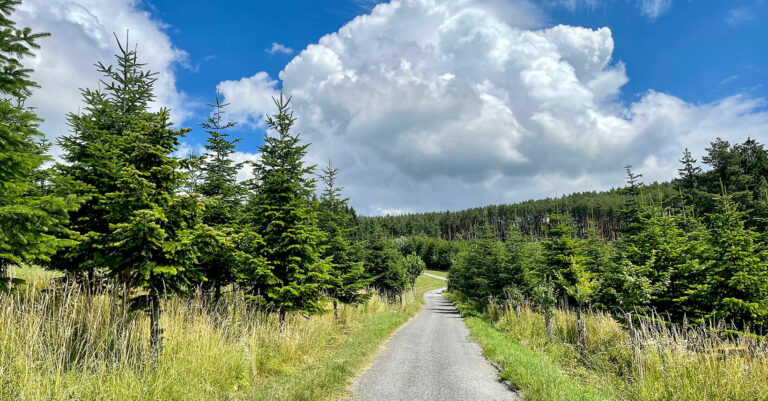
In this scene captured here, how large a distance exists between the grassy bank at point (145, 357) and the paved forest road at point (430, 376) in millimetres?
775

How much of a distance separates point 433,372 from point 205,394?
243 inches

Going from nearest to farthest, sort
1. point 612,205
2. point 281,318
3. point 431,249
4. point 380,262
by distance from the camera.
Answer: point 281,318 < point 380,262 < point 612,205 < point 431,249

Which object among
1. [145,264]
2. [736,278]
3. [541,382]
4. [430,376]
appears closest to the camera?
[145,264]

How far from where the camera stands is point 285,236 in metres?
11.1

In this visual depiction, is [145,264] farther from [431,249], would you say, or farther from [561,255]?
[431,249]

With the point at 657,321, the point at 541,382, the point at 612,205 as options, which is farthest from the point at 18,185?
the point at 612,205

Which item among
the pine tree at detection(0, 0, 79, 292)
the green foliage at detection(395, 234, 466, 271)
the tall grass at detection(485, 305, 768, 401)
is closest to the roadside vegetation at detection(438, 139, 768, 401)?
the tall grass at detection(485, 305, 768, 401)

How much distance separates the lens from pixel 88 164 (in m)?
8.52

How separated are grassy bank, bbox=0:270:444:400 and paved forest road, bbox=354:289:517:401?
77cm

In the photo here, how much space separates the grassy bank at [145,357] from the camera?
487cm

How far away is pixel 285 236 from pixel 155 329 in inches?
189

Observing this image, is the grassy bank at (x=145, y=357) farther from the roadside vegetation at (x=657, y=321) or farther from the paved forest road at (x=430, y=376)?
the roadside vegetation at (x=657, y=321)

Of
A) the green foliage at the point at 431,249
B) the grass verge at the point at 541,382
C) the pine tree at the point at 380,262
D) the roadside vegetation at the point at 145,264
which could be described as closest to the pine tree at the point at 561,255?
the grass verge at the point at 541,382

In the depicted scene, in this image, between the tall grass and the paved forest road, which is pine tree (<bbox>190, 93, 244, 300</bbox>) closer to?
the paved forest road
